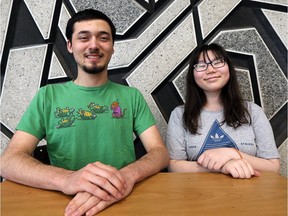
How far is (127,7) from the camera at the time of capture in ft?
5.75

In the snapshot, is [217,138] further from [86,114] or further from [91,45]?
[91,45]

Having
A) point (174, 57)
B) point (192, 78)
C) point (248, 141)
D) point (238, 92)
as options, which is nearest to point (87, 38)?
point (192, 78)

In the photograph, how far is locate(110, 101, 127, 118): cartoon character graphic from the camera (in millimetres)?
1247

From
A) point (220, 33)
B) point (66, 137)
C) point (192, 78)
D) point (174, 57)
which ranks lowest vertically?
point (66, 137)

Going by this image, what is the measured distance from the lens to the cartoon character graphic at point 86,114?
1.20 meters

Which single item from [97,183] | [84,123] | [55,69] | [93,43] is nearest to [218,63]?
[93,43]

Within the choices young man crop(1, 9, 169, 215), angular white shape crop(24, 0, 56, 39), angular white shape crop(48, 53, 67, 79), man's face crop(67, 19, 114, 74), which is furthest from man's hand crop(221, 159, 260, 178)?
angular white shape crop(24, 0, 56, 39)

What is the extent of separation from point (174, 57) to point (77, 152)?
0.96 m

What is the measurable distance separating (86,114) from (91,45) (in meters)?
0.32

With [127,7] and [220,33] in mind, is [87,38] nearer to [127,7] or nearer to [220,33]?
[127,7]

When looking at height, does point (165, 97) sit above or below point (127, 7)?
below

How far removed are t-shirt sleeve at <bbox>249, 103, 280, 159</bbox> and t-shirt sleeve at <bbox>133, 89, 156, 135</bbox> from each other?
1.74 feet

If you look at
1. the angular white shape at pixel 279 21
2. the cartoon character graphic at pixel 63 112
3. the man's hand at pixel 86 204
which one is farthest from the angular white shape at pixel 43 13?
the angular white shape at pixel 279 21

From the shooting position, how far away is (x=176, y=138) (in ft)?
4.45
